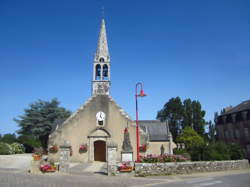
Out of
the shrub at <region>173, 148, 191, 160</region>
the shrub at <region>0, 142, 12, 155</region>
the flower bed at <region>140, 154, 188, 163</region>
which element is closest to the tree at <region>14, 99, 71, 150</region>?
the shrub at <region>0, 142, 12, 155</region>

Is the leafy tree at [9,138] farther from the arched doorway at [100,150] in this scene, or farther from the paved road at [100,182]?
the paved road at [100,182]

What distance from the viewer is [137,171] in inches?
484

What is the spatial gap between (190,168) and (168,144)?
35.2 feet

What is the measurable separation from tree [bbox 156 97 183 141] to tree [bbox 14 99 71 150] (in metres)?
23.9

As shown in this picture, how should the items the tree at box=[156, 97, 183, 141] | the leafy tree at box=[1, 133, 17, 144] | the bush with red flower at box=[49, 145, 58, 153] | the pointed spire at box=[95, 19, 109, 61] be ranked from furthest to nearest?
the tree at box=[156, 97, 183, 141]
the leafy tree at box=[1, 133, 17, 144]
the pointed spire at box=[95, 19, 109, 61]
the bush with red flower at box=[49, 145, 58, 153]

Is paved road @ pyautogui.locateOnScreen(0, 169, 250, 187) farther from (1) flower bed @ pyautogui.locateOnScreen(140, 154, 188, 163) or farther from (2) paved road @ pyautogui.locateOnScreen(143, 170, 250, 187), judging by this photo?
(1) flower bed @ pyautogui.locateOnScreen(140, 154, 188, 163)

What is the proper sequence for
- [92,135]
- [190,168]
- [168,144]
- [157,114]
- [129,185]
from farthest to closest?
1. [157,114]
2. [168,144]
3. [92,135]
4. [190,168]
5. [129,185]

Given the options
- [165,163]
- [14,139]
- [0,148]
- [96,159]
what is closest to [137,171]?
A: [165,163]

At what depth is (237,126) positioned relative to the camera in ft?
104

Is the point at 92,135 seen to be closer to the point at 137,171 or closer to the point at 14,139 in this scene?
the point at 137,171

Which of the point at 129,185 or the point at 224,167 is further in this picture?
the point at 224,167

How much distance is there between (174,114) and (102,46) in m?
29.3

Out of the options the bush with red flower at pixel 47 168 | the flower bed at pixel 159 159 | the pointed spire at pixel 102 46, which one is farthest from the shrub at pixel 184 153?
the pointed spire at pixel 102 46

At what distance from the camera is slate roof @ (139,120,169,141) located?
82.6 ft
